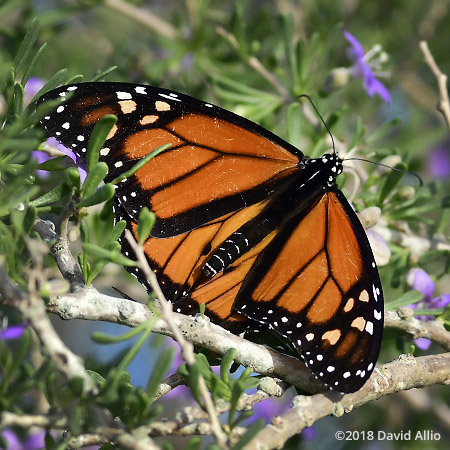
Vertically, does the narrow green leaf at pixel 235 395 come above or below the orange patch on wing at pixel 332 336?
above

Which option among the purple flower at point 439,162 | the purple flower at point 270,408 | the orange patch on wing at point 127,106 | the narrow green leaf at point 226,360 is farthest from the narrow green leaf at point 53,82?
the purple flower at point 439,162

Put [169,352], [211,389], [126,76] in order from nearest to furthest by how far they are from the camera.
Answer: [169,352]
[211,389]
[126,76]

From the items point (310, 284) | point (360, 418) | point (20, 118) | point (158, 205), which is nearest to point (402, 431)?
point (360, 418)

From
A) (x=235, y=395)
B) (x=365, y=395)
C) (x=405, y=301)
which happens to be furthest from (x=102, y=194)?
(x=405, y=301)

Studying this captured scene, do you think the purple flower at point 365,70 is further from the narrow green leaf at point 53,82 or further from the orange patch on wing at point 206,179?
the narrow green leaf at point 53,82

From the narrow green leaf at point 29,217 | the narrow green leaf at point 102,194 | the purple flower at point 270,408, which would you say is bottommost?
the purple flower at point 270,408

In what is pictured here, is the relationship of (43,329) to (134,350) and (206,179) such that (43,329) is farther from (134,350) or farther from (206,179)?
(206,179)

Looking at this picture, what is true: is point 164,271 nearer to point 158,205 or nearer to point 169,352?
point 158,205
